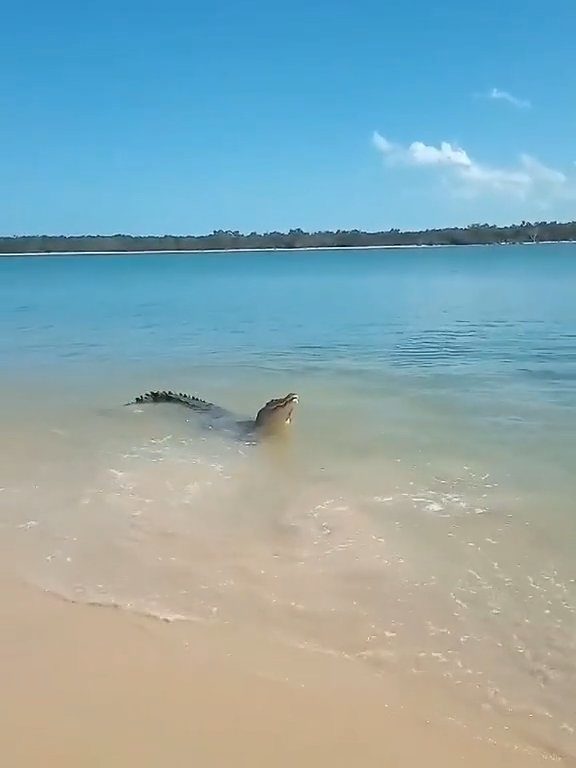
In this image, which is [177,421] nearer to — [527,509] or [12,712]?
[527,509]

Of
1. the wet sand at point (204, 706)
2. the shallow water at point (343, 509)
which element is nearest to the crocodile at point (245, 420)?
the shallow water at point (343, 509)

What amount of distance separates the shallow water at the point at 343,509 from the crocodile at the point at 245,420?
1.03 feet

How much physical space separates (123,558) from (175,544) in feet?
1.50

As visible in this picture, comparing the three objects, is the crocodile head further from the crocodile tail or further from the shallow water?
the crocodile tail

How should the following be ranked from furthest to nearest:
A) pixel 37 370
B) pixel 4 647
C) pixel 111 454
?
pixel 37 370, pixel 111 454, pixel 4 647

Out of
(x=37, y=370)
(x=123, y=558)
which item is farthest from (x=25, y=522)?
(x=37, y=370)

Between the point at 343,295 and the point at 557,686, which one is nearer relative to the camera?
the point at 557,686

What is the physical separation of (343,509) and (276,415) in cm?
364

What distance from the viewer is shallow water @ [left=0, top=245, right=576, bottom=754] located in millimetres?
4402

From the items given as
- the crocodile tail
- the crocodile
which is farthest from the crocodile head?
the crocodile tail

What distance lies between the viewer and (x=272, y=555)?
18.5 ft

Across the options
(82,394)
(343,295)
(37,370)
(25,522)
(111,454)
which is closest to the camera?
(25,522)

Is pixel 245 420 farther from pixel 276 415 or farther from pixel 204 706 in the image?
pixel 204 706

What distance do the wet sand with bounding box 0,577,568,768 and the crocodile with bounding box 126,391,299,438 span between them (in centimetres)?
562
